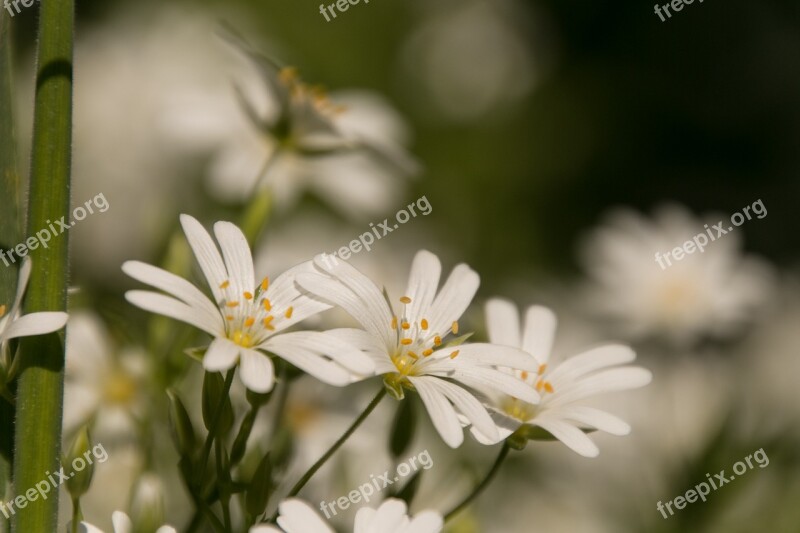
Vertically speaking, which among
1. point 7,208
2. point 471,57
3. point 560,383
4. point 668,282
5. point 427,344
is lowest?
point 668,282

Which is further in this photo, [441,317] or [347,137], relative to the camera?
[347,137]

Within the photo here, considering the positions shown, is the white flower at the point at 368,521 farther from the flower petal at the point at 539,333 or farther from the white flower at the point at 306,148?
the white flower at the point at 306,148

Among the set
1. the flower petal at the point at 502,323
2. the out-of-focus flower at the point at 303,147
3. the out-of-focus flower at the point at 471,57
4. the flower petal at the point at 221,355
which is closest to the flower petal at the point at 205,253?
the flower petal at the point at 221,355

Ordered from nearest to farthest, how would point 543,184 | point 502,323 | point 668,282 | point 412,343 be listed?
point 412,343 < point 502,323 < point 668,282 < point 543,184

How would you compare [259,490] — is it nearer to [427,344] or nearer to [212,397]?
[212,397]

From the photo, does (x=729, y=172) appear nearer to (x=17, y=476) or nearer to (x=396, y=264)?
A: (x=396, y=264)

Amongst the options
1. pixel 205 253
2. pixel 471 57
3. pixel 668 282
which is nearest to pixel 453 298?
pixel 205 253

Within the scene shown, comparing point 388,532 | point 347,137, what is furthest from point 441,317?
point 347,137
